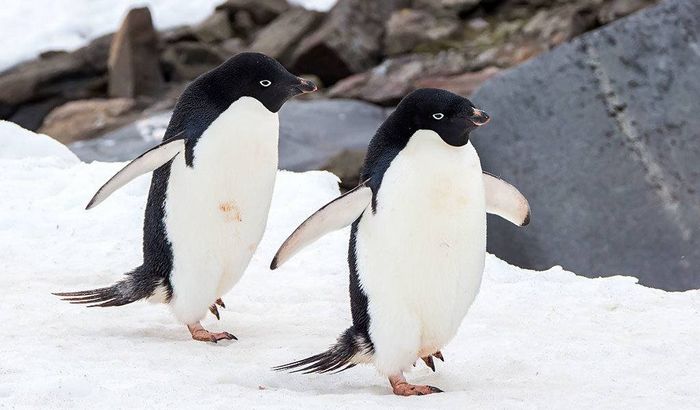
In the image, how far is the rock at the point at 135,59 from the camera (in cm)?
1188

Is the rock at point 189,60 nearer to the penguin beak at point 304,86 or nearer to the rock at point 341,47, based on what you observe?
the rock at point 341,47

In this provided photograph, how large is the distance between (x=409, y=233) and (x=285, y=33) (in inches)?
368

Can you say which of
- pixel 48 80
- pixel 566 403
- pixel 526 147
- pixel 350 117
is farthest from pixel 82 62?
pixel 566 403

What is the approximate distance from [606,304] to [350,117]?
241 inches

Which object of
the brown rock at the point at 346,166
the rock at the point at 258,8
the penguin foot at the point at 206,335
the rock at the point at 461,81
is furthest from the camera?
the rock at the point at 258,8

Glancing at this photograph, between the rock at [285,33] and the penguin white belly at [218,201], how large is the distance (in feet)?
26.8

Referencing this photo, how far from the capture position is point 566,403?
9.18ft

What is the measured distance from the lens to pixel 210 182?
3391mm

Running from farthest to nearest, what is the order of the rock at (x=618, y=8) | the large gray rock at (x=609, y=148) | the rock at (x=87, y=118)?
the rock at (x=87, y=118), the rock at (x=618, y=8), the large gray rock at (x=609, y=148)

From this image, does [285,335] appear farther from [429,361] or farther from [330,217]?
[330,217]

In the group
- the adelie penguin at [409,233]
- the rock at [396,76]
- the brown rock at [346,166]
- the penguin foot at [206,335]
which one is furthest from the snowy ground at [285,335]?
the rock at [396,76]

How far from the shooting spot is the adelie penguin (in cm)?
292

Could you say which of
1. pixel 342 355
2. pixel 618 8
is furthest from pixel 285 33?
pixel 342 355

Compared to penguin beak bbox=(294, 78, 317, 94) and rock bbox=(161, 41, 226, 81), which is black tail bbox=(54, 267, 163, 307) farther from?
rock bbox=(161, 41, 226, 81)
